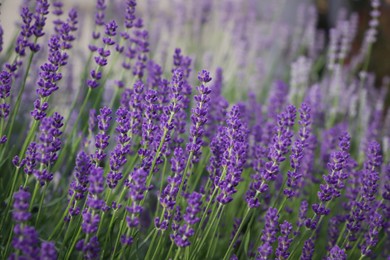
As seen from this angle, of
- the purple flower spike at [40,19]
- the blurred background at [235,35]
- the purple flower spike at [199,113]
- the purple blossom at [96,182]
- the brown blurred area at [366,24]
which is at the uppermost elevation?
the brown blurred area at [366,24]

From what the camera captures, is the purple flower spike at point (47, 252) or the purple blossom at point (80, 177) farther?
the purple blossom at point (80, 177)

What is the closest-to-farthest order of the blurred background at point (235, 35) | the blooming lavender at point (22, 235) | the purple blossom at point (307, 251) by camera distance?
the blooming lavender at point (22, 235) < the purple blossom at point (307, 251) < the blurred background at point (235, 35)

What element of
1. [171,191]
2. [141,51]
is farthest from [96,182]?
[141,51]

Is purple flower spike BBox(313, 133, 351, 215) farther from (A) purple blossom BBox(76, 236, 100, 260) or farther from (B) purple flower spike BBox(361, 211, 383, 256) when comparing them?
(A) purple blossom BBox(76, 236, 100, 260)

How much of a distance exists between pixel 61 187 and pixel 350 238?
1.20 m

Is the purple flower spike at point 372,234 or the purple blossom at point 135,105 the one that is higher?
the purple blossom at point 135,105

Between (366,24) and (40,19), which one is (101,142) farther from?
(366,24)

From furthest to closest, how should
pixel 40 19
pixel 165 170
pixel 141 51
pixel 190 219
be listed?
pixel 165 170 → pixel 141 51 → pixel 40 19 → pixel 190 219

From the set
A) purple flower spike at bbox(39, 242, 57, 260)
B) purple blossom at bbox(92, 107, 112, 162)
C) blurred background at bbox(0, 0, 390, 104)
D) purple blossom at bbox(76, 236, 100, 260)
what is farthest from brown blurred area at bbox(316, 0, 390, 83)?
purple flower spike at bbox(39, 242, 57, 260)

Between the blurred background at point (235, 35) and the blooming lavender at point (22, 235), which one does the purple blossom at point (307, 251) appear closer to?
the blooming lavender at point (22, 235)

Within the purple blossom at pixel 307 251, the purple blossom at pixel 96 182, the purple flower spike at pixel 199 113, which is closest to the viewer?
the purple blossom at pixel 96 182

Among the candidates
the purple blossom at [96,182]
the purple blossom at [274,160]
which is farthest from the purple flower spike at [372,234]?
the purple blossom at [96,182]

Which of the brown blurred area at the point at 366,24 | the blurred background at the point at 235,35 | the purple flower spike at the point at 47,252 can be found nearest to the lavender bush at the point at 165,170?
the purple flower spike at the point at 47,252

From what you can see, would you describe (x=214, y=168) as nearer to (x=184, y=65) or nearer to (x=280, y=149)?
(x=280, y=149)
